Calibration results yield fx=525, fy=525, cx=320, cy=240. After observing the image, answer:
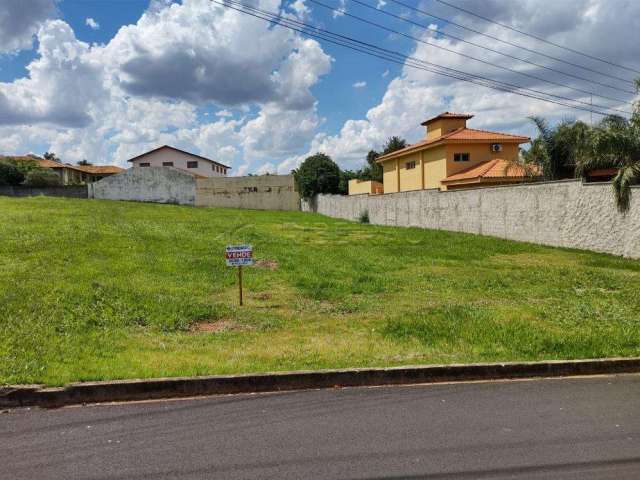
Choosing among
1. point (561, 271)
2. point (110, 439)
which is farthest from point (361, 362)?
point (561, 271)

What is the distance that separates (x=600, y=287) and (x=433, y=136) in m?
28.3

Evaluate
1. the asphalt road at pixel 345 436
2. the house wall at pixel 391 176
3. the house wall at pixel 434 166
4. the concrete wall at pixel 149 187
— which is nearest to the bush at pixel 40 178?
the concrete wall at pixel 149 187

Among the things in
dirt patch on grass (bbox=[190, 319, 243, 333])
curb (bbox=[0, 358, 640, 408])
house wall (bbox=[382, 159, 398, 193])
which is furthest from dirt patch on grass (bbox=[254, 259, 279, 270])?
house wall (bbox=[382, 159, 398, 193])

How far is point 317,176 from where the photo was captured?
47750 millimetres

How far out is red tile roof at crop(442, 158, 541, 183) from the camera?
2320cm

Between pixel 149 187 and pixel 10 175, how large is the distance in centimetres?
1910

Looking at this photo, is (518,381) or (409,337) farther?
(409,337)

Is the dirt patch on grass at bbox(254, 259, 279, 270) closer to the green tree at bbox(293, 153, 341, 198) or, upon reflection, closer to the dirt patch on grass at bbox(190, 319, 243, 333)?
the dirt patch on grass at bbox(190, 319, 243, 333)

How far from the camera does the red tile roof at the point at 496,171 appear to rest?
76.1 feet

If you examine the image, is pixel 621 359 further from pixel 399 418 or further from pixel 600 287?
pixel 600 287

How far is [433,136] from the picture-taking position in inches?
1475

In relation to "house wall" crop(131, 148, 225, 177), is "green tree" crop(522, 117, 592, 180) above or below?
below

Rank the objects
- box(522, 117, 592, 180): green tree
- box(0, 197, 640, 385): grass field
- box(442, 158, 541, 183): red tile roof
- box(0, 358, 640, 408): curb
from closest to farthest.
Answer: box(0, 358, 640, 408): curb
box(0, 197, 640, 385): grass field
box(522, 117, 592, 180): green tree
box(442, 158, 541, 183): red tile roof

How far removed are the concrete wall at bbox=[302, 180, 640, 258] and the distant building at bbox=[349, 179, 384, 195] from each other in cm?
1975
